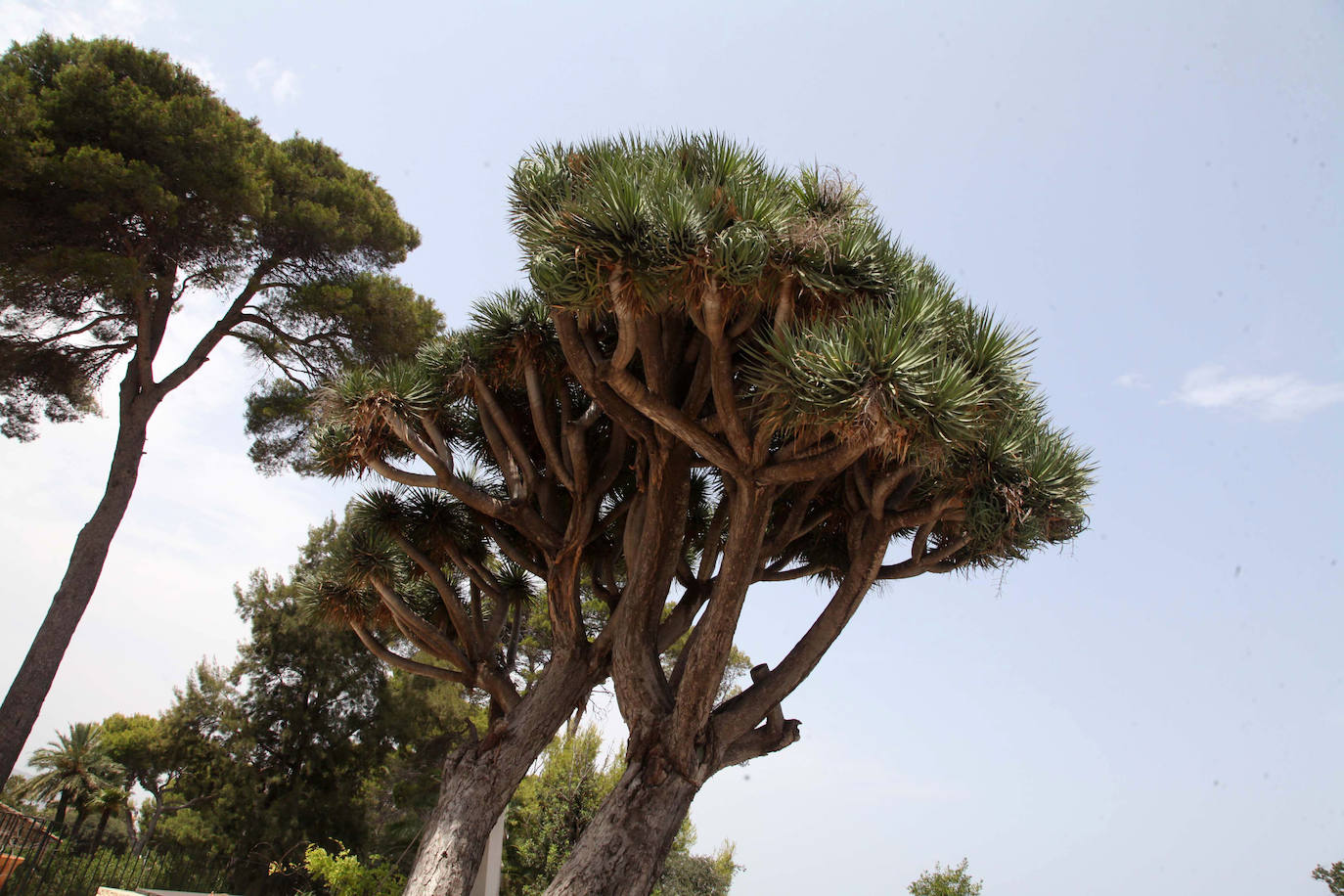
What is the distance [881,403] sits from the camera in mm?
5609

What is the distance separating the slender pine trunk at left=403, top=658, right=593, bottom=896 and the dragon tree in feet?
0.08

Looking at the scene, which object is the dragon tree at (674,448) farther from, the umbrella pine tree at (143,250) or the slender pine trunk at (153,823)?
the slender pine trunk at (153,823)

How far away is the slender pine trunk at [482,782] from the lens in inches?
300

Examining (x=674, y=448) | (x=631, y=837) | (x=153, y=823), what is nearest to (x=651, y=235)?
Answer: (x=674, y=448)

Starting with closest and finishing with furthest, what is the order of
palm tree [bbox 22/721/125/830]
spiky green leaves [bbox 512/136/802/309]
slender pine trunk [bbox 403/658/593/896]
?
spiky green leaves [bbox 512/136/802/309] → slender pine trunk [bbox 403/658/593/896] → palm tree [bbox 22/721/125/830]

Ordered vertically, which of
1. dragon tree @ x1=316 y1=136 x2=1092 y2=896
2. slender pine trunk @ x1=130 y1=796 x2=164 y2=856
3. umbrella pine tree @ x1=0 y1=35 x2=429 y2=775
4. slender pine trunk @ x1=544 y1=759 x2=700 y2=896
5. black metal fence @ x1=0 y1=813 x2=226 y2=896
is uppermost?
umbrella pine tree @ x1=0 y1=35 x2=429 y2=775

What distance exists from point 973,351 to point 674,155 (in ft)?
10.1

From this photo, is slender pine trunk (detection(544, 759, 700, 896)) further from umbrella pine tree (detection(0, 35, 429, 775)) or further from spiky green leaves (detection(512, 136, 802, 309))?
umbrella pine tree (detection(0, 35, 429, 775))

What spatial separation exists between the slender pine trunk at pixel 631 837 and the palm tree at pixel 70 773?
25842 mm

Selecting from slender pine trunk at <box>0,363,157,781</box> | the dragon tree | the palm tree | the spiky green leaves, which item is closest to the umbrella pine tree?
slender pine trunk at <box>0,363,157,781</box>

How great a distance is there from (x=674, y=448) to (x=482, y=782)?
12.2 feet

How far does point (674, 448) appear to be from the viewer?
7613 millimetres

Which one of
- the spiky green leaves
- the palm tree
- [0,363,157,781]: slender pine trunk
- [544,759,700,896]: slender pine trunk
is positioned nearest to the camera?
the spiky green leaves

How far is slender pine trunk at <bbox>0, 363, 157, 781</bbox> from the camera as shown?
10.2m
